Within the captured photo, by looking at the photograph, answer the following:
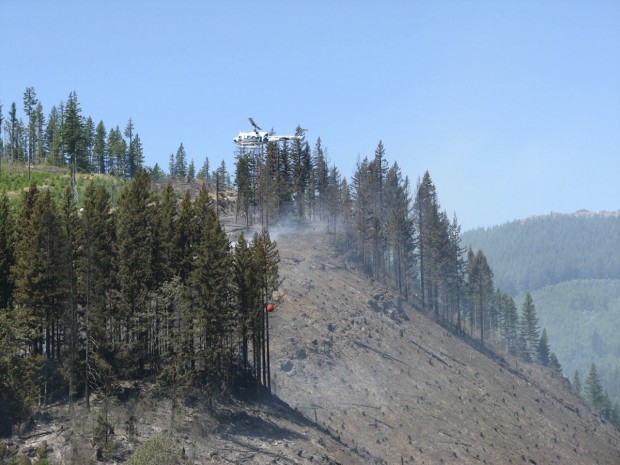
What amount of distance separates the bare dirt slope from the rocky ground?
0.18 m

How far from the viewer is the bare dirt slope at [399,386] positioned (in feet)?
224

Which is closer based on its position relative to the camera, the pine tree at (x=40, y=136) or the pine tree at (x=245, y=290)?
the pine tree at (x=245, y=290)

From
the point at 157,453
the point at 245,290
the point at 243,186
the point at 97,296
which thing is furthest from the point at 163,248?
the point at 243,186

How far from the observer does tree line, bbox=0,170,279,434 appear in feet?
167

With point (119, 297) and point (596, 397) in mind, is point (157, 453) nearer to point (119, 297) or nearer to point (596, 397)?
point (119, 297)

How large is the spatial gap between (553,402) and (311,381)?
4087 cm

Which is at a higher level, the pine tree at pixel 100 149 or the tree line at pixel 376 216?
the pine tree at pixel 100 149

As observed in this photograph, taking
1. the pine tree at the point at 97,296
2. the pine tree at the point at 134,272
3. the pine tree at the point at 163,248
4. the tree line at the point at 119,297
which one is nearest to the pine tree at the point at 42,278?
the tree line at the point at 119,297

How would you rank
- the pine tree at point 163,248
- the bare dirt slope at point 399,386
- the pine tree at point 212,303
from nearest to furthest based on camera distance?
the pine tree at point 212,303 → the pine tree at point 163,248 → the bare dirt slope at point 399,386

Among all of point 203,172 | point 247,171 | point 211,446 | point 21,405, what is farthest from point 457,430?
point 203,172

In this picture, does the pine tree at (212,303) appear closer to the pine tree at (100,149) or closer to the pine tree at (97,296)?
the pine tree at (97,296)

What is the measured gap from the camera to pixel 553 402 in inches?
3893

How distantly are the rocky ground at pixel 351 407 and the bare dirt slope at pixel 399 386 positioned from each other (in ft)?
0.59

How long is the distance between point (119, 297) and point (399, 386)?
33.5 metres
